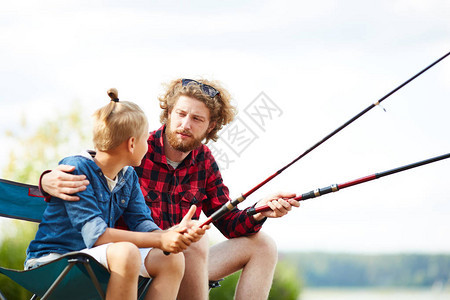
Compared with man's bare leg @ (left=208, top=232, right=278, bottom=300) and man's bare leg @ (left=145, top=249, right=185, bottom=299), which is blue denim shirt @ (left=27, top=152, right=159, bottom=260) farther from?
man's bare leg @ (left=208, top=232, right=278, bottom=300)

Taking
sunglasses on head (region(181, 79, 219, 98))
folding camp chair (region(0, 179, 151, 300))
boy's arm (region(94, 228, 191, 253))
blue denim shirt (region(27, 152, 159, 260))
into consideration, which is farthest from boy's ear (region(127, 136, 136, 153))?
sunglasses on head (region(181, 79, 219, 98))

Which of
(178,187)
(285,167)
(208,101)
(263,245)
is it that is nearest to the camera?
(285,167)

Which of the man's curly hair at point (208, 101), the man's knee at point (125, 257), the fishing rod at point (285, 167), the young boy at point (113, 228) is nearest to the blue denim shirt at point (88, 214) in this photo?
the young boy at point (113, 228)

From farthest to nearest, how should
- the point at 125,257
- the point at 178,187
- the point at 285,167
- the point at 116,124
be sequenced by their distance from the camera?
the point at 178,187, the point at 285,167, the point at 116,124, the point at 125,257

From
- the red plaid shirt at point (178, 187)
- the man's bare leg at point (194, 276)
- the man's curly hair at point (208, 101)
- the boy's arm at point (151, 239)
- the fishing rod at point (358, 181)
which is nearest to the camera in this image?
the fishing rod at point (358, 181)

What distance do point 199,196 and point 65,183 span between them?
0.89 metres

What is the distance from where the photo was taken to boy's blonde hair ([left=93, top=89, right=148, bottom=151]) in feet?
6.85

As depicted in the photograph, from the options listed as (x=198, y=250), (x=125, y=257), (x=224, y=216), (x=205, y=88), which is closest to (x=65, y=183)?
(x=125, y=257)

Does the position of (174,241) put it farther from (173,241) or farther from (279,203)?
(279,203)

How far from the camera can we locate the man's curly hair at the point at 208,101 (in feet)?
9.56

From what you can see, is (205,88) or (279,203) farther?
(205,88)

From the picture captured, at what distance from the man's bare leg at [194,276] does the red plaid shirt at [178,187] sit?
35 centimetres

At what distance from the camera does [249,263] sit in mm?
2607

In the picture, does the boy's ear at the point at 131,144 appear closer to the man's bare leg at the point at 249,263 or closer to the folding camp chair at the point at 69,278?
the folding camp chair at the point at 69,278
